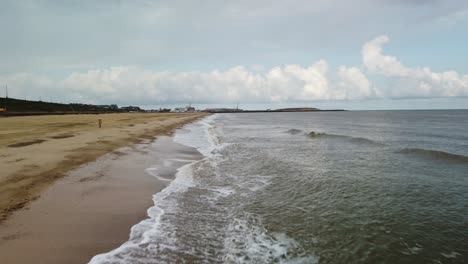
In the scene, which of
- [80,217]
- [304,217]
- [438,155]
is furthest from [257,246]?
[438,155]

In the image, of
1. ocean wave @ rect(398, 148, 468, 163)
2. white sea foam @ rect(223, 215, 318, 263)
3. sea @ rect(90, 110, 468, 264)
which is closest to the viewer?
white sea foam @ rect(223, 215, 318, 263)

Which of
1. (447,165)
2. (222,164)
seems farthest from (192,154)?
(447,165)

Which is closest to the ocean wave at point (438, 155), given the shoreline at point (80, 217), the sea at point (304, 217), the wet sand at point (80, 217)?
the sea at point (304, 217)

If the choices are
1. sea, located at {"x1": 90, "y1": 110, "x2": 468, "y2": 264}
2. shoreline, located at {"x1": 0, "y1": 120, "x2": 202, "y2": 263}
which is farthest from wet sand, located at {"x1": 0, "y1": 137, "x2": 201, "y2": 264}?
sea, located at {"x1": 90, "y1": 110, "x2": 468, "y2": 264}

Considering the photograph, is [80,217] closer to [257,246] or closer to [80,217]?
[80,217]

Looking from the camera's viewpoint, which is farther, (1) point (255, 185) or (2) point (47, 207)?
(1) point (255, 185)

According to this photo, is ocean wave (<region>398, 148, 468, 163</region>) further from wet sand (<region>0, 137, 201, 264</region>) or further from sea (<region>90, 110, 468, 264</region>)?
wet sand (<region>0, 137, 201, 264</region>)

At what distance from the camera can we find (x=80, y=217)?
7.34 meters

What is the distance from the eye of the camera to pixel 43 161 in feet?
41.9

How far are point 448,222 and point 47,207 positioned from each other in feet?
35.1

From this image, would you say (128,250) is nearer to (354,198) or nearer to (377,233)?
(377,233)

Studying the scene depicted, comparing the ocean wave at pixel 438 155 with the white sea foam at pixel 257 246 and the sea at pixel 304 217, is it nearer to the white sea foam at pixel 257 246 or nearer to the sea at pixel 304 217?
the sea at pixel 304 217

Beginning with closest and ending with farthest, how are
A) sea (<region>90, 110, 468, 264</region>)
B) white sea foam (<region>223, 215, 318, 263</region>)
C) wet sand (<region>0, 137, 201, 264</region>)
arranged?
wet sand (<region>0, 137, 201, 264</region>) < white sea foam (<region>223, 215, 318, 263</region>) < sea (<region>90, 110, 468, 264</region>)

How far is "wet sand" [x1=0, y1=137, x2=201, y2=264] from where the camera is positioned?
549cm
